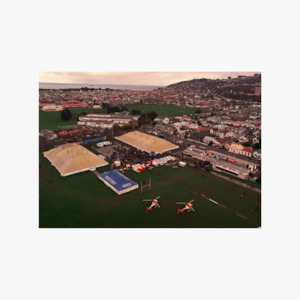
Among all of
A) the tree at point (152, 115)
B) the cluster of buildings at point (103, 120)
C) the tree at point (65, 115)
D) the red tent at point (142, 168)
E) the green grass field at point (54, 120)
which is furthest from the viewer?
the tree at point (152, 115)

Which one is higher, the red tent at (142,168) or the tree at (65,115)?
the tree at (65,115)

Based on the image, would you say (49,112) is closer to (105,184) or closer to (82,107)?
(82,107)

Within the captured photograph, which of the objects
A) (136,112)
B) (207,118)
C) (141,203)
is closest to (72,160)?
(141,203)

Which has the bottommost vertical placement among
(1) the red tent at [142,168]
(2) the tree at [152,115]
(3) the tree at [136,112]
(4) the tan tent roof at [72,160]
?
(1) the red tent at [142,168]

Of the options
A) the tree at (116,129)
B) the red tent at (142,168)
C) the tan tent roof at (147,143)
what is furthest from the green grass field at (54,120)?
the red tent at (142,168)

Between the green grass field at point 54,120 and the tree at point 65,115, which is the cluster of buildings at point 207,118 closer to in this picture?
the green grass field at point 54,120

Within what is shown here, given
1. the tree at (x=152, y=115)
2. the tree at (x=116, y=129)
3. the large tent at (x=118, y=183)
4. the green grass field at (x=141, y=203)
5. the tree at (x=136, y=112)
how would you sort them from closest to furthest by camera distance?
the green grass field at (x=141, y=203), the large tent at (x=118, y=183), the tree at (x=116, y=129), the tree at (x=152, y=115), the tree at (x=136, y=112)

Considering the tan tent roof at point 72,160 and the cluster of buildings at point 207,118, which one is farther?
the cluster of buildings at point 207,118
